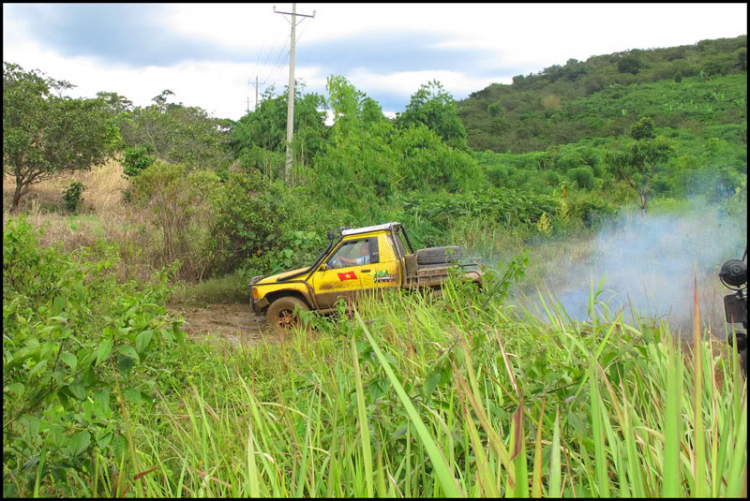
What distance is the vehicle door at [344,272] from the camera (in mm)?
9211

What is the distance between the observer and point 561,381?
2.71 metres

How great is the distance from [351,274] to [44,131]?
16.9 meters

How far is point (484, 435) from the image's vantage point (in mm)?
2758

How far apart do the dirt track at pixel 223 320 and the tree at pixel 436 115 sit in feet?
73.3

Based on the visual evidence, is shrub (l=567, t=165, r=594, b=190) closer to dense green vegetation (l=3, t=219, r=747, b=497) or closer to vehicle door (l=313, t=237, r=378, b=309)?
vehicle door (l=313, t=237, r=378, b=309)

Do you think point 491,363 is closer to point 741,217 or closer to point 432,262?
point 432,262

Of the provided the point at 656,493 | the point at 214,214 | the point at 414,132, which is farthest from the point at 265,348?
the point at 414,132

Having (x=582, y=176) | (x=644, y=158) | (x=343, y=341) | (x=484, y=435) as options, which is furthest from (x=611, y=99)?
(x=484, y=435)

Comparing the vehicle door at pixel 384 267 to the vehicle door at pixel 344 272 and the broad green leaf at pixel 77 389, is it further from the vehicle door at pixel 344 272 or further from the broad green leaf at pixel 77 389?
the broad green leaf at pixel 77 389

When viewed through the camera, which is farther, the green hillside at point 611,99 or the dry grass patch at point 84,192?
the green hillside at point 611,99

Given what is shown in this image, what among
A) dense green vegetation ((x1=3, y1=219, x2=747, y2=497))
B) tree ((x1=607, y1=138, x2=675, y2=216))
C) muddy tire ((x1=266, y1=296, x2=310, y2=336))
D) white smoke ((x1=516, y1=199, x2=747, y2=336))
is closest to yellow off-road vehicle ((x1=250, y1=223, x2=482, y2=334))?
muddy tire ((x1=266, y1=296, x2=310, y2=336))

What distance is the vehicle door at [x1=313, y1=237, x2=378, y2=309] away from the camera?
921 cm

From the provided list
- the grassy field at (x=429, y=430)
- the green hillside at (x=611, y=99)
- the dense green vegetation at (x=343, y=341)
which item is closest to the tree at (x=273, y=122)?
the dense green vegetation at (x=343, y=341)

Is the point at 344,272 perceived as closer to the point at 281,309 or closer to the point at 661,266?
the point at 281,309
